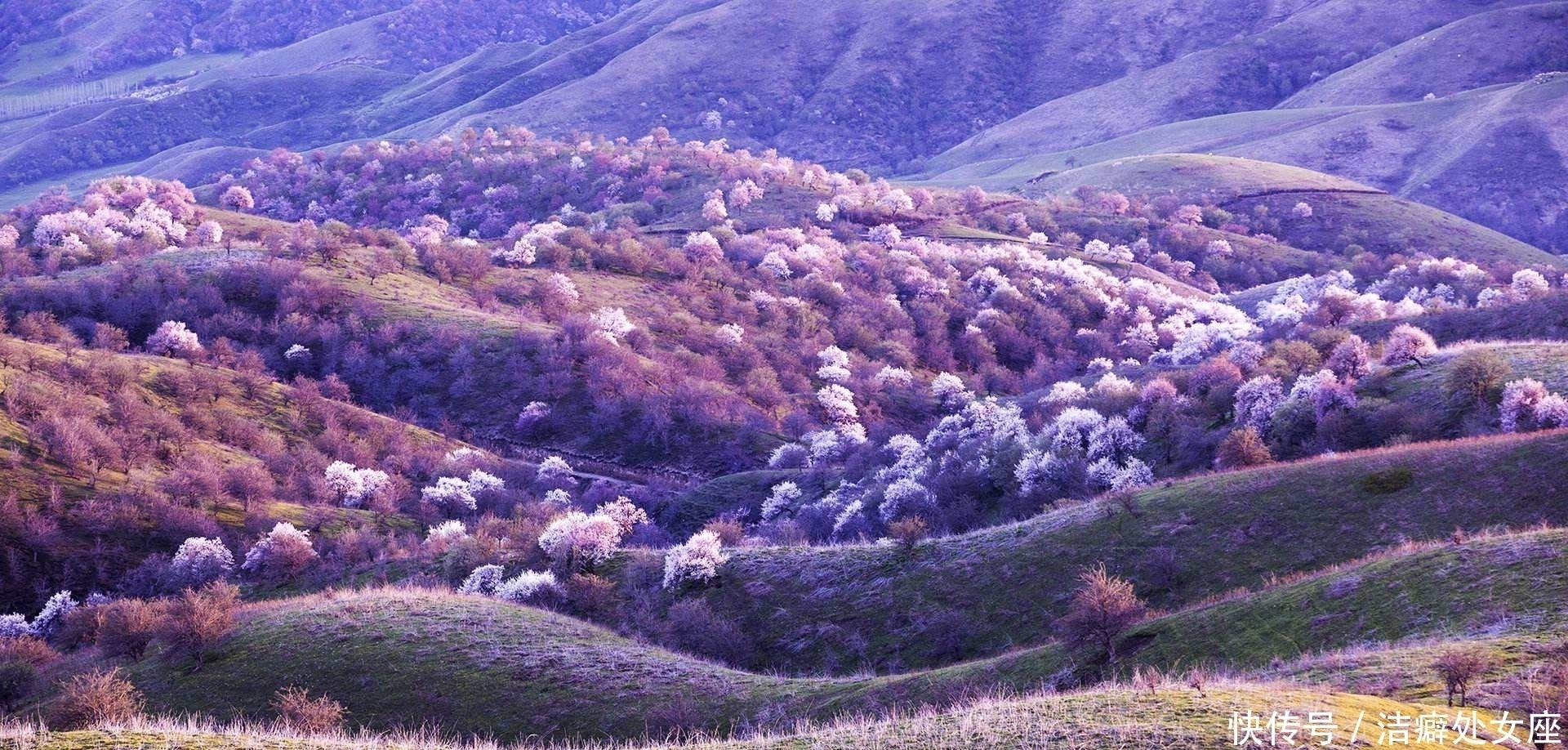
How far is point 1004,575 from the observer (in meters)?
23.2

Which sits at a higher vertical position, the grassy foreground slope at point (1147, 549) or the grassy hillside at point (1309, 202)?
the grassy foreground slope at point (1147, 549)

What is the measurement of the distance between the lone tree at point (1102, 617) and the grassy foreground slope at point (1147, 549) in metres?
4.15

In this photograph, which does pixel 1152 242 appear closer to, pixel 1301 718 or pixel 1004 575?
pixel 1004 575

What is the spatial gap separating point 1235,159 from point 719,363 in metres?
83.8

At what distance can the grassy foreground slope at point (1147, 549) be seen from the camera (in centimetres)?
2048

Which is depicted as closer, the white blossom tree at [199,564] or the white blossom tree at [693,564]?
the white blossom tree at [693,564]

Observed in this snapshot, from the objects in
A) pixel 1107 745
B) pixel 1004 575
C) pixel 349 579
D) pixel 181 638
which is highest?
pixel 1107 745

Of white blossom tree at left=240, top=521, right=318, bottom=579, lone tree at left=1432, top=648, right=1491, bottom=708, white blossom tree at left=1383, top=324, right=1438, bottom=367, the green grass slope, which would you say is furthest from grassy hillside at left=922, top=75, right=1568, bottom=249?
lone tree at left=1432, top=648, right=1491, bottom=708

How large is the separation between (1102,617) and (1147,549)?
20.6ft

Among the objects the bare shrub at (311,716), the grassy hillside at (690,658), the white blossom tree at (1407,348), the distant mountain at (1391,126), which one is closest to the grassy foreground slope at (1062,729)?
the grassy hillside at (690,658)

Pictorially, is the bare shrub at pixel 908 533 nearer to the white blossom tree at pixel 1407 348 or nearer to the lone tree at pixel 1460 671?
the lone tree at pixel 1460 671

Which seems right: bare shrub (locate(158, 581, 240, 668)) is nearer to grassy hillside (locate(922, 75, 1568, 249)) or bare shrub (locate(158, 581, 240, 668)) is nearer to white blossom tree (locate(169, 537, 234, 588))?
white blossom tree (locate(169, 537, 234, 588))

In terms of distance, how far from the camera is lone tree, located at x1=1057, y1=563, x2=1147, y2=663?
54.4ft

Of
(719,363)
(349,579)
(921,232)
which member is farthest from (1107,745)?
(921,232)
